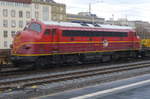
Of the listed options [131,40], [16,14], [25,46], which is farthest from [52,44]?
[16,14]

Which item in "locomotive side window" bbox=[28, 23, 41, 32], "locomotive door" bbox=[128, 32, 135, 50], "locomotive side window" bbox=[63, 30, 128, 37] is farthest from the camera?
"locomotive door" bbox=[128, 32, 135, 50]

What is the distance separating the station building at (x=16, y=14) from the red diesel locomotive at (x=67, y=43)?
6175 cm

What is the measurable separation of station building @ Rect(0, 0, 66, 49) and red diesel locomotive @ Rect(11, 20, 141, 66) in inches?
2431

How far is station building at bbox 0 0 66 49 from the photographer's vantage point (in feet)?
277

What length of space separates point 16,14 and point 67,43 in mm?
71225

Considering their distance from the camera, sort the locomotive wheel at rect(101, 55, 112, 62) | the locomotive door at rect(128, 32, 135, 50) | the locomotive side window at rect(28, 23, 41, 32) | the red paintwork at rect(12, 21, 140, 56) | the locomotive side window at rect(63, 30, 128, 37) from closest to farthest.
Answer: the red paintwork at rect(12, 21, 140, 56) → the locomotive side window at rect(28, 23, 41, 32) → the locomotive side window at rect(63, 30, 128, 37) → the locomotive wheel at rect(101, 55, 112, 62) → the locomotive door at rect(128, 32, 135, 50)

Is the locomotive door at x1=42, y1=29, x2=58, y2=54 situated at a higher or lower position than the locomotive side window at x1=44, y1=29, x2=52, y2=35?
lower

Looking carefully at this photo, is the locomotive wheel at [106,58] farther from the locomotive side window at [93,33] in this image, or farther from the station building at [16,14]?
the station building at [16,14]

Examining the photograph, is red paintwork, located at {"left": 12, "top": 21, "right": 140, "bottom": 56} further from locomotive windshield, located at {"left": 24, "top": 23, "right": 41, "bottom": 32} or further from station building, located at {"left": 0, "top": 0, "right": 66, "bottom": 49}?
station building, located at {"left": 0, "top": 0, "right": 66, "bottom": 49}

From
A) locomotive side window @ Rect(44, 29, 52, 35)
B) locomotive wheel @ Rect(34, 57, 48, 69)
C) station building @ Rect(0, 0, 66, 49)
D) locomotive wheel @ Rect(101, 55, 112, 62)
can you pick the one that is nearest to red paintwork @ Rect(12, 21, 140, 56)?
locomotive side window @ Rect(44, 29, 52, 35)

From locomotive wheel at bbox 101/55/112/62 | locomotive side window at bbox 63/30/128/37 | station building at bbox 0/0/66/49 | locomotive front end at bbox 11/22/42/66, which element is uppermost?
station building at bbox 0/0/66/49

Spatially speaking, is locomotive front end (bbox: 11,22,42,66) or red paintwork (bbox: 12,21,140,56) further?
red paintwork (bbox: 12,21,140,56)

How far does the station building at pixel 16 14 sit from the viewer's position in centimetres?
8431

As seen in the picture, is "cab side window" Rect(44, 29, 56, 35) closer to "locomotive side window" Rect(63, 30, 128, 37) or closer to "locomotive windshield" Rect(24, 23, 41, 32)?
"locomotive windshield" Rect(24, 23, 41, 32)
